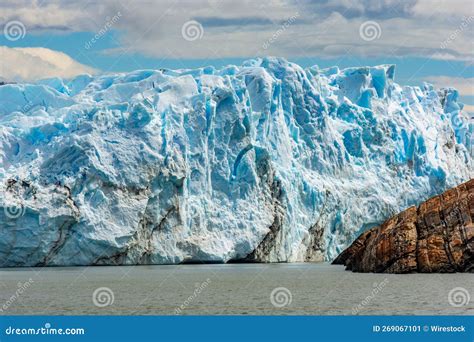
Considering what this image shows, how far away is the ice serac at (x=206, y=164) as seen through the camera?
33.0 metres

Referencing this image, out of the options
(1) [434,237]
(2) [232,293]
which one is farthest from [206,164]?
(2) [232,293]

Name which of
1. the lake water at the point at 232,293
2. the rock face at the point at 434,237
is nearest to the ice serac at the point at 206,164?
the lake water at the point at 232,293

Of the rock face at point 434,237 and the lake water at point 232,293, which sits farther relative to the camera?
the rock face at point 434,237

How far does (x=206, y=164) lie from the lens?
37.0 metres

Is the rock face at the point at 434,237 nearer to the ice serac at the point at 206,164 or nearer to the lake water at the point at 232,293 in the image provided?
the lake water at the point at 232,293

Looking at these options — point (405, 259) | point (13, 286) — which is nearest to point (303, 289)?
point (405, 259)

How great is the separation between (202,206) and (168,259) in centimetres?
286

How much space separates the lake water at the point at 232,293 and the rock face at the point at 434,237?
1.97 feet

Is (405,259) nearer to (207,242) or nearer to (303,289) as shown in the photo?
(303,289)

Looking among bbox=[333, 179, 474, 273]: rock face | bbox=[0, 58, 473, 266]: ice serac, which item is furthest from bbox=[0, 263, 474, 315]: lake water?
bbox=[0, 58, 473, 266]: ice serac

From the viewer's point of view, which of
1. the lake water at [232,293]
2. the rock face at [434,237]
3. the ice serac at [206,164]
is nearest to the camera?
the lake water at [232,293]

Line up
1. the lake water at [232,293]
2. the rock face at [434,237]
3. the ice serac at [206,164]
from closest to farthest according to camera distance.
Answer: the lake water at [232,293]
the rock face at [434,237]
the ice serac at [206,164]

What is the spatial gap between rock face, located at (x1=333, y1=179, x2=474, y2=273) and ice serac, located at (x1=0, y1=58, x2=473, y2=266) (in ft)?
36.7

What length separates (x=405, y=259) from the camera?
85.2ft
